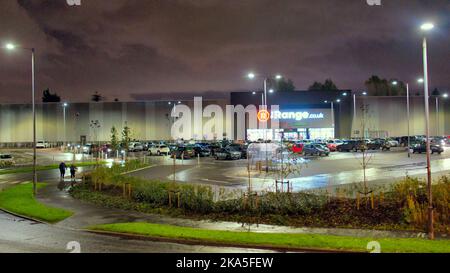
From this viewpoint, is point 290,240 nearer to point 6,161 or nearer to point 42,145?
point 6,161

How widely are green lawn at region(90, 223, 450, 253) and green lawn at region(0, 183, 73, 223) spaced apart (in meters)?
4.51

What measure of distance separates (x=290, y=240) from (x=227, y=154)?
110ft

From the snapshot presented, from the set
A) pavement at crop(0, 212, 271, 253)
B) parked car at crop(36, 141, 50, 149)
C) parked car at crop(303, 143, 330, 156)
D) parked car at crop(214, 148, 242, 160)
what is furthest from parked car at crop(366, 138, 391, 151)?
parked car at crop(36, 141, 50, 149)

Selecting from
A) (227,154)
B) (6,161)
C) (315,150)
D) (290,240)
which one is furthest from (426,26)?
(6,161)

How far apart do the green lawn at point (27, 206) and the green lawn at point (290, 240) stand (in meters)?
4.51

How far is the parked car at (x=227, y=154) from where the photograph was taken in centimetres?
4543

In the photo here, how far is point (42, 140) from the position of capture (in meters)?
90.7

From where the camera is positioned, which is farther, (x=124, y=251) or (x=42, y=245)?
(x=42, y=245)

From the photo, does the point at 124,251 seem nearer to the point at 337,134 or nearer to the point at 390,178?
the point at 390,178

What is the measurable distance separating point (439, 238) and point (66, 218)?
14132 mm

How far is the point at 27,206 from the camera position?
775 inches
